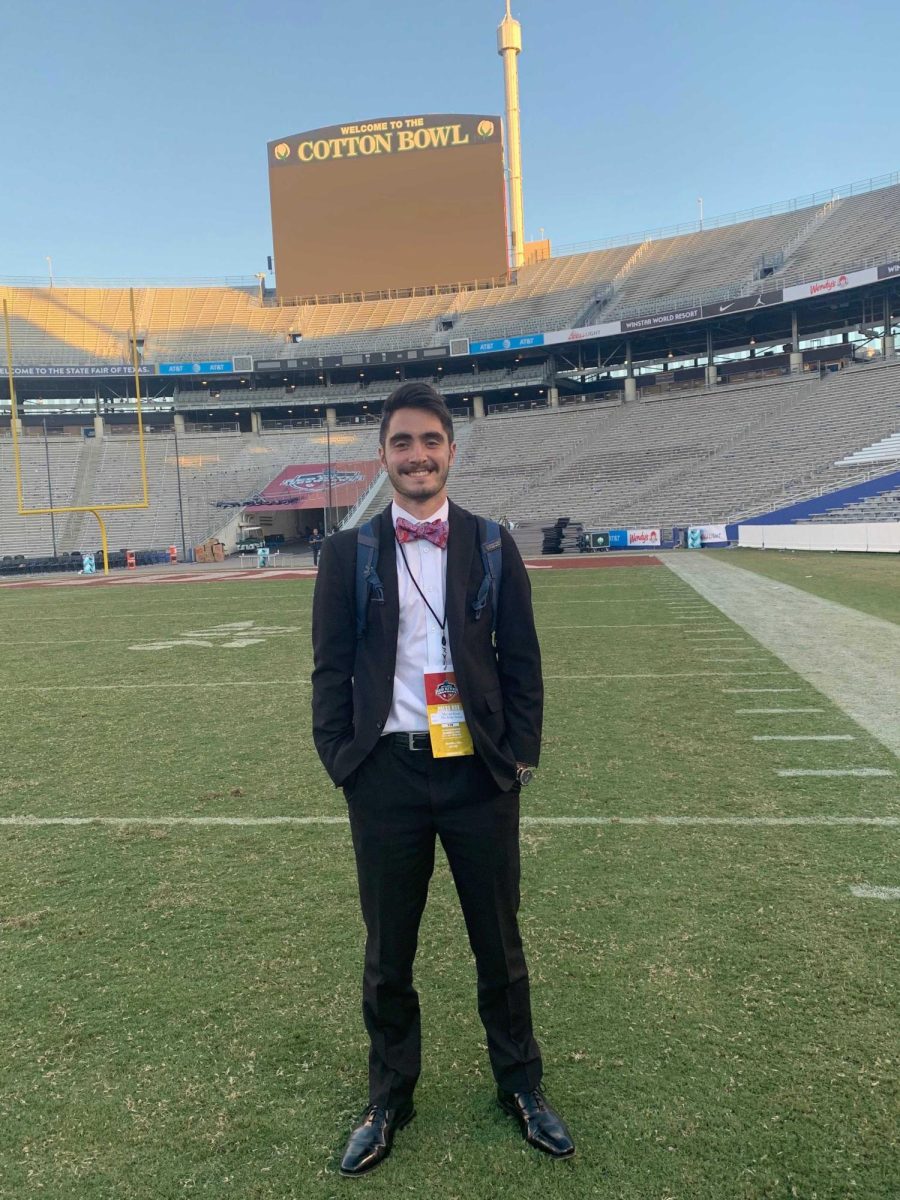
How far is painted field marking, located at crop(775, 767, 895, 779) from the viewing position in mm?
4293

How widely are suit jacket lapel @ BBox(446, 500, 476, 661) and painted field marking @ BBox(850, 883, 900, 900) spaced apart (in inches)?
83.6

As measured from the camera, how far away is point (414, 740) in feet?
6.31

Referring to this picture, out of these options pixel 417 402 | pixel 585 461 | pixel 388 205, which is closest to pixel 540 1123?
pixel 417 402

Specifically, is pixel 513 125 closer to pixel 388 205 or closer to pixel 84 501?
pixel 388 205

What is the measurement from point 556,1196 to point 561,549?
1169 inches

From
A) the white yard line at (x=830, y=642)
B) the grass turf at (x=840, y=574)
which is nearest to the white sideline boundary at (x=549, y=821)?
the white yard line at (x=830, y=642)

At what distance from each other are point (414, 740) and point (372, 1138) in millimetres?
914

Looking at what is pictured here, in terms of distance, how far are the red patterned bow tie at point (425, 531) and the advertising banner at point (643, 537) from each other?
97.3ft

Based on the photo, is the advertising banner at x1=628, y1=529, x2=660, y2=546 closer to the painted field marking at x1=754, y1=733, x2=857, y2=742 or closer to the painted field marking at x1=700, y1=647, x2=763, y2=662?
the painted field marking at x1=700, y1=647, x2=763, y2=662

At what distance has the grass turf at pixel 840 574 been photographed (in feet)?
37.3

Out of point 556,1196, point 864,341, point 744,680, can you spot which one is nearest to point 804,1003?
point 556,1196

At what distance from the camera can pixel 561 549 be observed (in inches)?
1217

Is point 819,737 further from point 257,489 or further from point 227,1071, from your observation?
point 257,489

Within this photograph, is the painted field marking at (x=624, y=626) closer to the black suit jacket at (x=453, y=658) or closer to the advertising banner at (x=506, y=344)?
the black suit jacket at (x=453, y=658)
